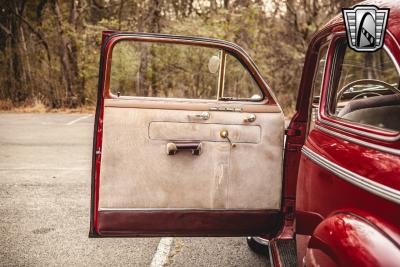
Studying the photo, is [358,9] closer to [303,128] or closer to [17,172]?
[303,128]

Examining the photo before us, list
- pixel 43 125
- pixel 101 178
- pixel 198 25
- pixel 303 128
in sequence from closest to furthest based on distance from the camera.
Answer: pixel 101 178 < pixel 303 128 < pixel 43 125 < pixel 198 25

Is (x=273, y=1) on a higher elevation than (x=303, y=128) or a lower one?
higher

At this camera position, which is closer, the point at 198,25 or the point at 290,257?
the point at 290,257

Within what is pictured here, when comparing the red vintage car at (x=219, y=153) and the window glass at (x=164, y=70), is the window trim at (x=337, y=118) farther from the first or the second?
the window glass at (x=164, y=70)

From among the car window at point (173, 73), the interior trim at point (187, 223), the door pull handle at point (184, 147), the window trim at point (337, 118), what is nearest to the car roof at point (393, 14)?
the window trim at point (337, 118)

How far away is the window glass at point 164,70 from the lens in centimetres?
1520

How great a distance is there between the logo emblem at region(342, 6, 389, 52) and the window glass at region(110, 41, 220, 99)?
523 inches

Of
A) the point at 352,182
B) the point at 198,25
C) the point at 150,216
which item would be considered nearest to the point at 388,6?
the point at 352,182

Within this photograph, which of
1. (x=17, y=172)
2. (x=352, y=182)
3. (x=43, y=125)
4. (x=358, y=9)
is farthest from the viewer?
(x=43, y=125)

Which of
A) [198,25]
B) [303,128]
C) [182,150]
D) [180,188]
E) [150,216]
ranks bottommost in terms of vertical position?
[150,216]

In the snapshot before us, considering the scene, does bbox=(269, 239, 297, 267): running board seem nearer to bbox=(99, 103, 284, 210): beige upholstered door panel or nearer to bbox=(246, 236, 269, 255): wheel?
bbox=(99, 103, 284, 210): beige upholstered door panel

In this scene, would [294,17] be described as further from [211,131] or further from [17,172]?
[211,131]

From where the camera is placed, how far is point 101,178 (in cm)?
257

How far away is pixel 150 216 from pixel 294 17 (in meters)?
15.0
